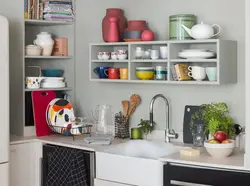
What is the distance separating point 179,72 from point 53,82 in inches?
51.4

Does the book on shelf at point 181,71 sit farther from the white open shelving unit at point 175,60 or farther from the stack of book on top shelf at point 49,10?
the stack of book on top shelf at point 49,10

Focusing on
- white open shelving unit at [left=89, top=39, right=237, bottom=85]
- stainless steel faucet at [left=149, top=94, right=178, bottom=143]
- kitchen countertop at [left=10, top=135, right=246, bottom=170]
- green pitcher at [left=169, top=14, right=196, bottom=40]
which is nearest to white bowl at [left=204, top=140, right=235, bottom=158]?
kitchen countertop at [left=10, top=135, right=246, bottom=170]

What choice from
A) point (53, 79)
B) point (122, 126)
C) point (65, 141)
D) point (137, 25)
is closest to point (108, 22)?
point (137, 25)

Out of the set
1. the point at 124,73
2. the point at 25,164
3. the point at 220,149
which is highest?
the point at 124,73

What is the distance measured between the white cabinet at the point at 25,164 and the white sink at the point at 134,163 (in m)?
0.69

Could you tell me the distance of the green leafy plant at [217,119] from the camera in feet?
11.7

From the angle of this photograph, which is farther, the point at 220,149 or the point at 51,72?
the point at 51,72

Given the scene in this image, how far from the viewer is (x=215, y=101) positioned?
151 inches

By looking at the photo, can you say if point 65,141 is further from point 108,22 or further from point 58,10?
point 58,10

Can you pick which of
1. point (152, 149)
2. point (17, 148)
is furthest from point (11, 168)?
point (152, 149)

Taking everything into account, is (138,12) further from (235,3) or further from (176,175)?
(176,175)

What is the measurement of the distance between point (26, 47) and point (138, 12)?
3.30ft

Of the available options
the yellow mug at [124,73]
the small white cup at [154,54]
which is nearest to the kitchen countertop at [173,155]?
the yellow mug at [124,73]

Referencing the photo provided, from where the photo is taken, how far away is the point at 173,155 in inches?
139
